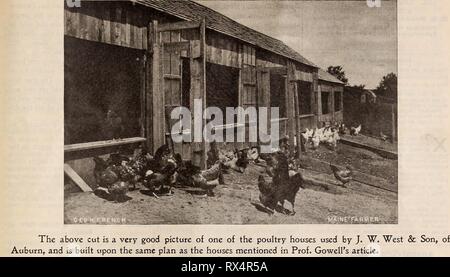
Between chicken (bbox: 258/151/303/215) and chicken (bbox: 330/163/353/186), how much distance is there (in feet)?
0.76

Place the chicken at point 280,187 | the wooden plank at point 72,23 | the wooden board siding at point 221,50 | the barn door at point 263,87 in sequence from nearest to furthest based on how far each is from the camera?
the wooden plank at point 72,23, the chicken at point 280,187, the wooden board siding at point 221,50, the barn door at point 263,87

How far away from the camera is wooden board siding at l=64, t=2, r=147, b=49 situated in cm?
217

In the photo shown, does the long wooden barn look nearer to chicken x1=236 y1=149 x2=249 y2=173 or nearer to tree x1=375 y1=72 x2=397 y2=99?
chicken x1=236 y1=149 x2=249 y2=173

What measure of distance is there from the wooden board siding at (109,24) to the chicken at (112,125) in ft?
1.36

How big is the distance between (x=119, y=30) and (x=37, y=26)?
435mm

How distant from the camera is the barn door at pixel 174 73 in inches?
94.0

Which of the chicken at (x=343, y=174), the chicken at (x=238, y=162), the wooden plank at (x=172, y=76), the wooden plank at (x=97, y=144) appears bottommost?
the chicken at (x=343, y=174)

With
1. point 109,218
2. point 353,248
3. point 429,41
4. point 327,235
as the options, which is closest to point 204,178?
point 109,218

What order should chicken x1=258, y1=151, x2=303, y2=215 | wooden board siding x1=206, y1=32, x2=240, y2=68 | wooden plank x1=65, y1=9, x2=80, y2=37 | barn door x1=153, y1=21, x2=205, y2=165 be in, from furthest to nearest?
wooden board siding x1=206, y1=32, x2=240, y2=68 < barn door x1=153, y1=21, x2=205, y2=165 < chicken x1=258, y1=151, x2=303, y2=215 < wooden plank x1=65, y1=9, x2=80, y2=37

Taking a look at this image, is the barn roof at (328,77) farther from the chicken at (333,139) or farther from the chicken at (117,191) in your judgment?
the chicken at (117,191)

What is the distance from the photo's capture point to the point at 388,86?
2324mm

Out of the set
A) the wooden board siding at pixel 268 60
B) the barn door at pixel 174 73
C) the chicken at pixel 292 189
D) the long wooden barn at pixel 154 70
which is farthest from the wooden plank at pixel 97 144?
the wooden board siding at pixel 268 60

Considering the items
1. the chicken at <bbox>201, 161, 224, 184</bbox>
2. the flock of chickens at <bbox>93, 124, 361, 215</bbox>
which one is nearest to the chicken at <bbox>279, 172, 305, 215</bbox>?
the flock of chickens at <bbox>93, 124, 361, 215</bbox>

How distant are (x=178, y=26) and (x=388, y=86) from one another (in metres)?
1.28
